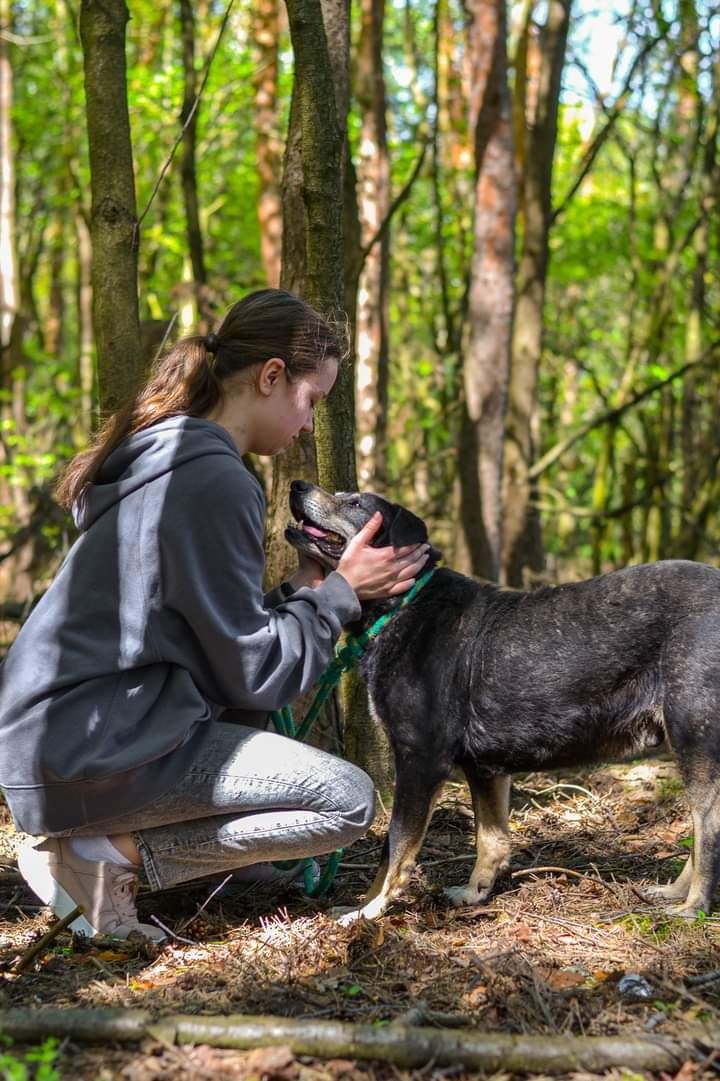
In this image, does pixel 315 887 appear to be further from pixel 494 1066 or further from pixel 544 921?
pixel 494 1066

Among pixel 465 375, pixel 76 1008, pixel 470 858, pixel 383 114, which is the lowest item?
pixel 470 858

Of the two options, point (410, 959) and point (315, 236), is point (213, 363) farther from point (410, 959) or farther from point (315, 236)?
point (410, 959)

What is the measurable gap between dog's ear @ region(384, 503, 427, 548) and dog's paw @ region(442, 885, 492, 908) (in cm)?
145

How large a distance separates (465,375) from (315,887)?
5.53 meters

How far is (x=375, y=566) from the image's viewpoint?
4.35 meters

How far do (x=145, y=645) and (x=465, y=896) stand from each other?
176cm

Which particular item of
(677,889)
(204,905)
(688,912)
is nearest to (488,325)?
(677,889)

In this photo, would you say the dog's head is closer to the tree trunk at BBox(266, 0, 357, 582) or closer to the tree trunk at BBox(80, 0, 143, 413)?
the tree trunk at BBox(266, 0, 357, 582)

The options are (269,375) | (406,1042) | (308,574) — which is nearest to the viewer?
(406,1042)

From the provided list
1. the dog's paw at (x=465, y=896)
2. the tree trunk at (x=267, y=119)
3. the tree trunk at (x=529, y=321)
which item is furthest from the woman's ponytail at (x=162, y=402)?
the tree trunk at (x=267, y=119)

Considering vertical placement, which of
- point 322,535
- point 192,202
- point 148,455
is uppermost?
point 192,202

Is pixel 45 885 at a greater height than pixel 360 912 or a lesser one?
greater

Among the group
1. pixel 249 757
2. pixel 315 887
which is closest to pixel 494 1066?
pixel 249 757

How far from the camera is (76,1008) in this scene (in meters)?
3.22
